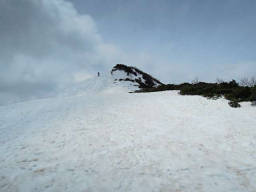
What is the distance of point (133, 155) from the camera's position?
472 cm

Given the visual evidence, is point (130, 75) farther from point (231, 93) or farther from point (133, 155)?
point (133, 155)

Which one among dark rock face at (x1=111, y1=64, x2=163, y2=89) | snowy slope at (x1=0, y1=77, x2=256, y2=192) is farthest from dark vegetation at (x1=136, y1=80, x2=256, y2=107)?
dark rock face at (x1=111, y1=64, x2=163, y2=89)

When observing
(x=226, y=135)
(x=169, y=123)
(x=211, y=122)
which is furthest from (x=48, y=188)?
(x=211, y=122)

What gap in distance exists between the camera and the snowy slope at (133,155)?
3402mm

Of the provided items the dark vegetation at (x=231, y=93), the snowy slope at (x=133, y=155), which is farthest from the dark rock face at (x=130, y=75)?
the snowy slope at (x=133, y=155)

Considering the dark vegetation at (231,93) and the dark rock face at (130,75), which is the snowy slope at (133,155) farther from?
the dark rock face at (130,75)

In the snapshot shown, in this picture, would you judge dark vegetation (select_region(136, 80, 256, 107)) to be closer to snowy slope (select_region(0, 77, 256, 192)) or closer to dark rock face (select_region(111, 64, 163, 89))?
snowy slope (select_region(0, 77, 256, 192))

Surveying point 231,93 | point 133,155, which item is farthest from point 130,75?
point 133,155

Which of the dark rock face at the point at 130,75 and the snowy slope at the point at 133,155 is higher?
the dark rock face at the point at 130,75

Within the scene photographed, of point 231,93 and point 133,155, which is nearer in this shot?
point 133,155

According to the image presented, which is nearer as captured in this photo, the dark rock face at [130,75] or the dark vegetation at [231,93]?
the dark vegetation at [231,93]

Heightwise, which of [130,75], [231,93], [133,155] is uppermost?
[130,75]

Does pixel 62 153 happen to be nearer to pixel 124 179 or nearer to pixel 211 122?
pixel 124 179

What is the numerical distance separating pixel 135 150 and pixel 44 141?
400 cm
